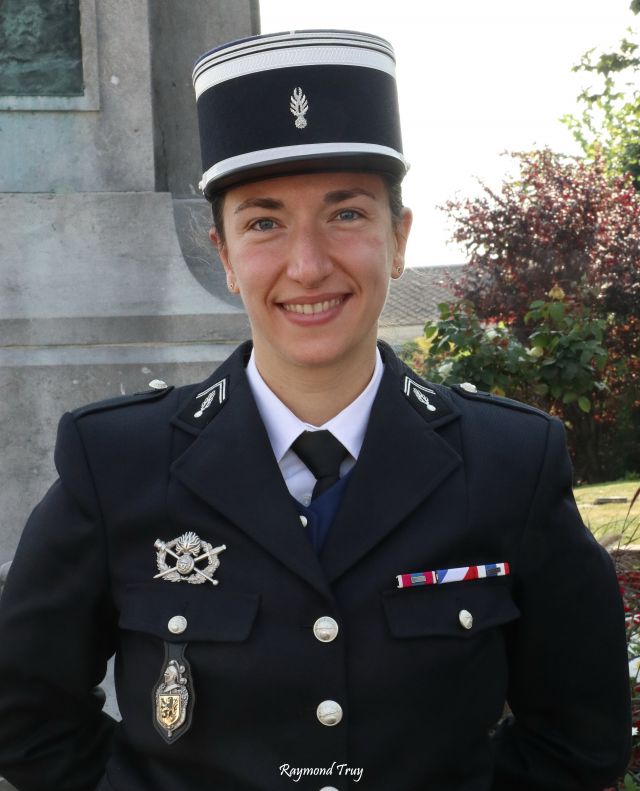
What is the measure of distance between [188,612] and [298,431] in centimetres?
37

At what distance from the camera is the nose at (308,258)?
79.2 inches

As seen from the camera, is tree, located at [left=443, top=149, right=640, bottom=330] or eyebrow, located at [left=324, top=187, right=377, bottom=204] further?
tree, located at [left=443, top=149, right=640, bottom=330]

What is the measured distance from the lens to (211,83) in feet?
7.36

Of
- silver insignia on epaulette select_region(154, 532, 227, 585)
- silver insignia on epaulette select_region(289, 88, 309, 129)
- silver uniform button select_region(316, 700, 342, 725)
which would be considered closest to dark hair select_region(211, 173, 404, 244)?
silver insignia on epaulette select_region(289, 88, 309, 129)

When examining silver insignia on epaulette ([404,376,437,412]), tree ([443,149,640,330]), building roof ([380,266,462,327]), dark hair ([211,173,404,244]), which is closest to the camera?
dark hair ([211,173,404,244])

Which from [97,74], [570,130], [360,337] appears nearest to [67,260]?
[97,74]

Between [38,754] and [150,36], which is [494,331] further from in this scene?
[38,754]

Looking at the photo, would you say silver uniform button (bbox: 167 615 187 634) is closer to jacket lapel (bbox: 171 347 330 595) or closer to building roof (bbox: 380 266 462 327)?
jacket lapel (bbox: 171 347 330 595)

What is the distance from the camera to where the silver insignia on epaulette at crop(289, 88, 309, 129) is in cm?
213

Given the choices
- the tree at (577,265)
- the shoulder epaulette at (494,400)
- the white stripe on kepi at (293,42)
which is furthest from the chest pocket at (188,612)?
the tree at (577,265)

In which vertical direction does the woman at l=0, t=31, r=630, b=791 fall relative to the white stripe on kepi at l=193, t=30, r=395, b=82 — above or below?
below

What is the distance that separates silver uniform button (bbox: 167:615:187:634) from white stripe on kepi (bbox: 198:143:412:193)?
76 cm

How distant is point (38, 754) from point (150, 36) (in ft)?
8.36

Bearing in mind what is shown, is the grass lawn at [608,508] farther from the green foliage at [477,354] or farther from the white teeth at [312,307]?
the white teeth at [312,307]
